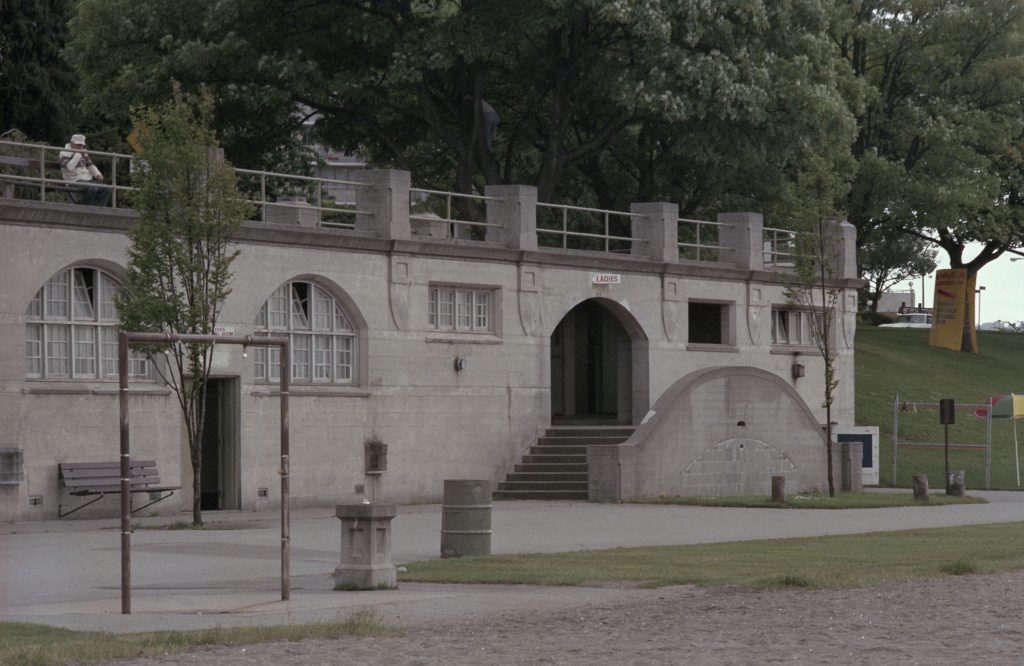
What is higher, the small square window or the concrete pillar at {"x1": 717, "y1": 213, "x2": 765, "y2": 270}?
the concrete pillar at {"x1": 717, "y1": 213, "x2": 765, "y2": 270}

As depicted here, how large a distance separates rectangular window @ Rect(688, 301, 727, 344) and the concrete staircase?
5338 millimetres

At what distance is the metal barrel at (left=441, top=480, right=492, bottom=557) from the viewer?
2084cm

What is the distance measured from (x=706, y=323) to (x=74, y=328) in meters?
17.6

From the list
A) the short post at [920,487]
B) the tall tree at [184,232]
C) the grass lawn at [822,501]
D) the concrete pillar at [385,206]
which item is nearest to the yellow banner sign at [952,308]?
the grass lawn at [822,501]

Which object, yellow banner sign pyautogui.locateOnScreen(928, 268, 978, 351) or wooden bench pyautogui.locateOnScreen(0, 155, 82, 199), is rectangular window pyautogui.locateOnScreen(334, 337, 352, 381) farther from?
yellow banner sign pyautogui.locateOnScreen(928, 268, 978, 351)

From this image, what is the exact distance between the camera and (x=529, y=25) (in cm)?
4369

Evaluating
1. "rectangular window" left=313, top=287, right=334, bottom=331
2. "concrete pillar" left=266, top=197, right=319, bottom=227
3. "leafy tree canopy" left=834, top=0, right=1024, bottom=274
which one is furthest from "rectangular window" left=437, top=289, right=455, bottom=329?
"leafy tree canopy" left=834, top=0, right=1024, bottom=274

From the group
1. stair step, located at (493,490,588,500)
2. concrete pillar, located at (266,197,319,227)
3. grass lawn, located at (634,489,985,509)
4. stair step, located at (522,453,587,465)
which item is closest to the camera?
grass lawn, located at (634,489,985,509)

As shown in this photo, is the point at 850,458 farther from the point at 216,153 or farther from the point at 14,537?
the point at 14,537

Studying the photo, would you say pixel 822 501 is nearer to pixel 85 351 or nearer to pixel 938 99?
pixel 85 351

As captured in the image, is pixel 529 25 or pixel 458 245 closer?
pixel 458 245

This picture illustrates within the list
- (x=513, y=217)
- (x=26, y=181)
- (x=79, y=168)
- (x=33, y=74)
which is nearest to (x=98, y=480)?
(x=26, y=181)

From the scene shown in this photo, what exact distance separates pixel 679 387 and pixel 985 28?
103ft

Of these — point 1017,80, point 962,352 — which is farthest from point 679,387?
point 962,352
